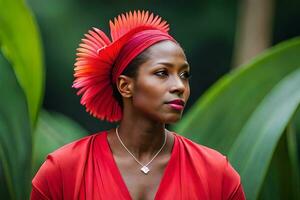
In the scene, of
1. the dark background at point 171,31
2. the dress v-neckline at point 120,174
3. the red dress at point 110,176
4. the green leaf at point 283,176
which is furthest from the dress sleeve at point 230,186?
the dark background at point 171,31

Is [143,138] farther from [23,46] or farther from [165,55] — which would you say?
[23,46]

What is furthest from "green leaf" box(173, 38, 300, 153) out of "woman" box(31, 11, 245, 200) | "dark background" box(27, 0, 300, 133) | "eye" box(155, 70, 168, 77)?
"dark background" box(27, 0, 300, 133)

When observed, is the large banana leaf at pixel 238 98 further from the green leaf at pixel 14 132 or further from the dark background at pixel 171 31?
the dark background at pixel 171 31

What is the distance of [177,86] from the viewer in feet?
6.98

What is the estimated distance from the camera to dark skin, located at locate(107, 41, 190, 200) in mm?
2139

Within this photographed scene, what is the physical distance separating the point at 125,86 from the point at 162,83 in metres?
0.11

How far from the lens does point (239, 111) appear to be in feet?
9.75

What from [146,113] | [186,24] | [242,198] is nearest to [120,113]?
[146,113]

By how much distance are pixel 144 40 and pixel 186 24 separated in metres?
5.48

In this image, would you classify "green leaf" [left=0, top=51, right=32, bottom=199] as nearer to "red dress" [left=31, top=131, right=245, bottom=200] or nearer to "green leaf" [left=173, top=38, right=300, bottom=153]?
"red dress" [left=31, top=131, right=245, bottom=200]

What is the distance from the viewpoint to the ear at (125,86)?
2197 millimetres

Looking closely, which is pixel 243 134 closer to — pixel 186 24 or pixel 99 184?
pixel 99 184

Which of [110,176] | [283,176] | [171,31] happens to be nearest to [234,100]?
[283,176]

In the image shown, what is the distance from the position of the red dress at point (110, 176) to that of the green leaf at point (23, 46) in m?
0.70
